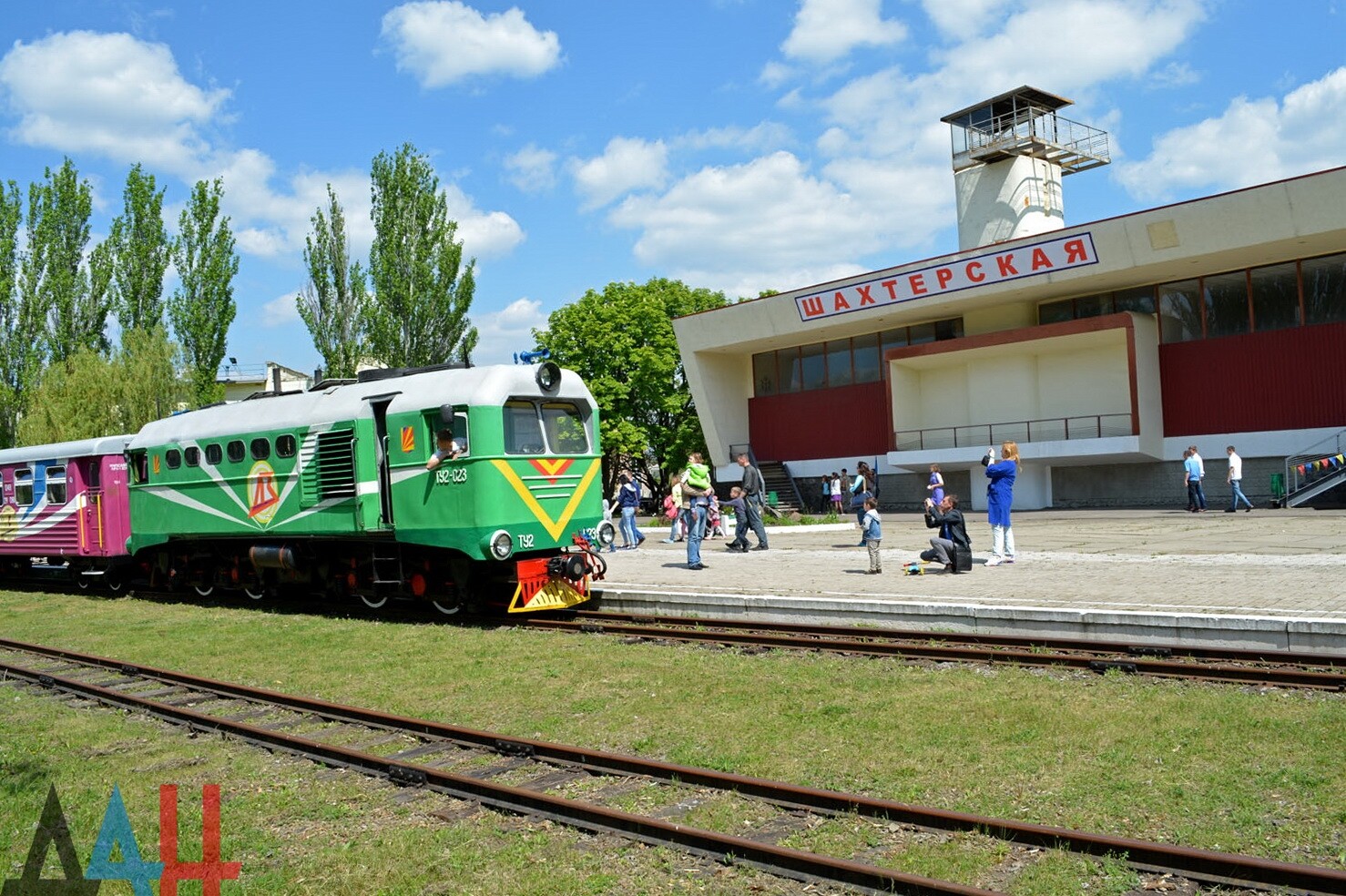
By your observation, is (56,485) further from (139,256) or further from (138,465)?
(139,256)

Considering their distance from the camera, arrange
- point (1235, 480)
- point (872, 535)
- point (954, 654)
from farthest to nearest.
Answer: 1. point (1235, 480)
2. point (872, 535)
3. point (954, 654)

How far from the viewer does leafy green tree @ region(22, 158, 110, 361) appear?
123 ft

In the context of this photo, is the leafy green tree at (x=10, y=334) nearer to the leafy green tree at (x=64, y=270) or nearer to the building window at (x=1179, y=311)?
the leafy green tree at (x=64, y=270)

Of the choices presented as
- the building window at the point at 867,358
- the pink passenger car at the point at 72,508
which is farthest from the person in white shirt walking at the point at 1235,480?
the pink passenger car at the point at 72,508

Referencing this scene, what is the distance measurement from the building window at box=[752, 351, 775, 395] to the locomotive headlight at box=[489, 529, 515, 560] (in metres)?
28.1

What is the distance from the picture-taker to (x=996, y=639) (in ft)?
35.0

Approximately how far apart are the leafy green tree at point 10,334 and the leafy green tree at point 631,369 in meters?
19.5

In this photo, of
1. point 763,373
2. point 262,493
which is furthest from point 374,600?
point 763,373

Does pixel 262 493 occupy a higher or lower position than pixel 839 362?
lower

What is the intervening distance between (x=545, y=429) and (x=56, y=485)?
11.7 metres

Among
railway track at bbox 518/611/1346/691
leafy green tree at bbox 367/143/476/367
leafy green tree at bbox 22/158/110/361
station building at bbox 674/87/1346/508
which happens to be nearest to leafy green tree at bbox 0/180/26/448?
leafy green tree at bbox 22/158/110/361

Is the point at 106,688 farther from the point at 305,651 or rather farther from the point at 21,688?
the point at 305,651

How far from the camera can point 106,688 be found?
1039 centimetres

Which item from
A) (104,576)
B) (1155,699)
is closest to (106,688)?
(1155,699)
